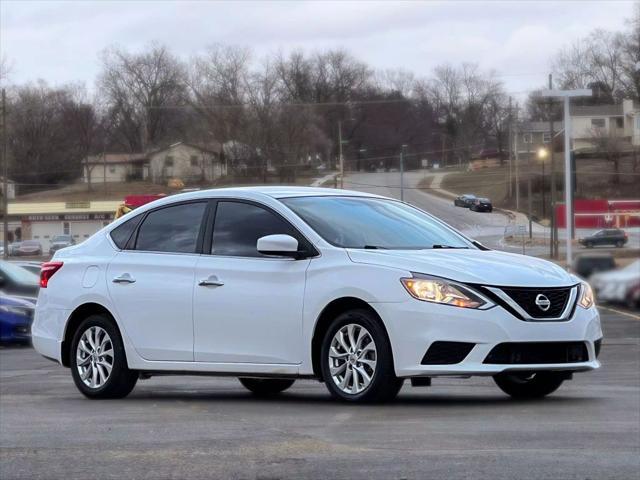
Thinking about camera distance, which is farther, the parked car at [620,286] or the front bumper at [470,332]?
the front bumper at [470,332]

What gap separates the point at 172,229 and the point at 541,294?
3.45 meters

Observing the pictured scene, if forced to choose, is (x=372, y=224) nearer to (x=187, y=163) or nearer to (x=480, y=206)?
(x=480, y=206)

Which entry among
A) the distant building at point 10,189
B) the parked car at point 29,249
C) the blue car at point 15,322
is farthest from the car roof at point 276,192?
the parked car at point 29,249

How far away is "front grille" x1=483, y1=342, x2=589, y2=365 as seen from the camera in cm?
683

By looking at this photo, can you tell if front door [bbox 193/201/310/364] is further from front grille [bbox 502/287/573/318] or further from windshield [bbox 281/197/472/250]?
front grille [bbox 502/287/573/318]

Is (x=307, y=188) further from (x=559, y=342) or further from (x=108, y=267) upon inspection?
(x=559, y=342)

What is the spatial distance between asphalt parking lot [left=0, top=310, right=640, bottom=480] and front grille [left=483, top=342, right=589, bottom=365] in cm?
39

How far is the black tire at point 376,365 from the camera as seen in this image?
7.48 meters

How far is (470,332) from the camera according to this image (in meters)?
7.00

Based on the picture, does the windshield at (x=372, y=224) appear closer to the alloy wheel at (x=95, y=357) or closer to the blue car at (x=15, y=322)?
the alloy wheel at (x=95, y=357)

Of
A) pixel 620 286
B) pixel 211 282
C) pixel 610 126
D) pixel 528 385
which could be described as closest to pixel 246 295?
pixel 211 282

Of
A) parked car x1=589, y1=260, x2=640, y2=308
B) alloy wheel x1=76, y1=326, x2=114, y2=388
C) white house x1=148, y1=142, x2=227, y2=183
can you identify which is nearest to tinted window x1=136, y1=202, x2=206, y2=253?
alloy wheel x1=76, y1=326, x2=114, y2=388

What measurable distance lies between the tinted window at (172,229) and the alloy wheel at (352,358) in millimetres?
1585

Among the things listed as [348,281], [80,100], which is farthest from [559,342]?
[80,100]
